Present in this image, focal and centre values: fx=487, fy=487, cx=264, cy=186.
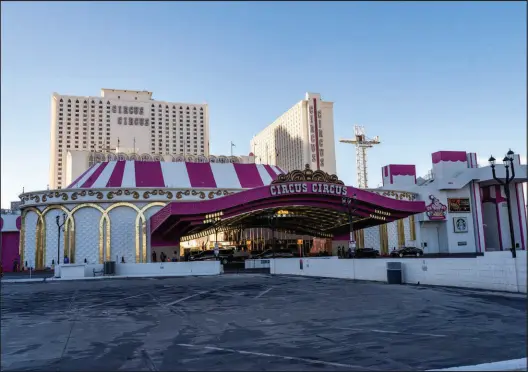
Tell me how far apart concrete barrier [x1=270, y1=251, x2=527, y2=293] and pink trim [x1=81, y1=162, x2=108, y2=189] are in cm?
2963

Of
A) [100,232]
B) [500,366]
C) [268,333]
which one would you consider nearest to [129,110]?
[100,232]

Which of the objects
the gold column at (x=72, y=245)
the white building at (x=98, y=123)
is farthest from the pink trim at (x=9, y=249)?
the white building at (x=98, y=123)

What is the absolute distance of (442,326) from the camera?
11836 millimetres

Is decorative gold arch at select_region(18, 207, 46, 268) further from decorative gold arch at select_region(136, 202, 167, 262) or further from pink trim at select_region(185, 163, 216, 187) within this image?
pink trim at select_region(185, 163, 216, 187)

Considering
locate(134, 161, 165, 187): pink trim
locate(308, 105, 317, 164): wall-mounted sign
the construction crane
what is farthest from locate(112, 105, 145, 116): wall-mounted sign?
locate(134, 161, 165, 187): pink trim

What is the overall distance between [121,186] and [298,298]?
3663 cm

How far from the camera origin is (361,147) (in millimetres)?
126750

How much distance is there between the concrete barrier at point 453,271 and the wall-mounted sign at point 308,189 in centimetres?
892

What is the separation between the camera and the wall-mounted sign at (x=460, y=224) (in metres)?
61.5

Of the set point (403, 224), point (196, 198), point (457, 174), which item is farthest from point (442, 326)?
point (457, 174)

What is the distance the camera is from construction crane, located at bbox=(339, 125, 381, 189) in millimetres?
123000

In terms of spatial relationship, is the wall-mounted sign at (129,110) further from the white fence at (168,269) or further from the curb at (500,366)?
the curb at (500,366)

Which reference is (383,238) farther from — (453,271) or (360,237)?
(453,271)

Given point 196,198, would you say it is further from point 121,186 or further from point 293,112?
point 293,112
